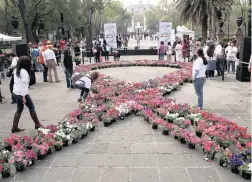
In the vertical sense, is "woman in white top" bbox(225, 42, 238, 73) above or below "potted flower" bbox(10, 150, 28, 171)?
above

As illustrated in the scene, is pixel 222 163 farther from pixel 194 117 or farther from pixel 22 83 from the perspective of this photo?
pixel 22 83

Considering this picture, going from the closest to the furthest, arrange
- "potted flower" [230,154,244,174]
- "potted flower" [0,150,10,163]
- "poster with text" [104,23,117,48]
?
"potted flower" [230,154,244,174] → "potted flower" [0,150,10,163] → "poster with text" [104,23,117,48]

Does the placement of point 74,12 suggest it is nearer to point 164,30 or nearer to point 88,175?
point 164,30

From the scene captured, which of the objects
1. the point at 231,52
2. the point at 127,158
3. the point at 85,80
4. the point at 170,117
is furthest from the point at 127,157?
the point at 231,52

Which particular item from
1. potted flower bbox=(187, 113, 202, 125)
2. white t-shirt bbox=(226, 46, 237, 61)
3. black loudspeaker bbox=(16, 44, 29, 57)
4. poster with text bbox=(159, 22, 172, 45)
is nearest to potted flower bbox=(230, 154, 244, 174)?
potted flower bbox=(187, 113, 202, 125)

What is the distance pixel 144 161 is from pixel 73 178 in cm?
122

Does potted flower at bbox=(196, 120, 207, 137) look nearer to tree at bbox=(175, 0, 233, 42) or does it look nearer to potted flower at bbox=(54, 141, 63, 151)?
potted flower at bbox=(54, 141, 63, 151)

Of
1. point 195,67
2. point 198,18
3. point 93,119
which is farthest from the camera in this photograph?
point 198,18

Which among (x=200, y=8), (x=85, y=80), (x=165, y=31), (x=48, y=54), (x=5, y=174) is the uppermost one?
(x=200, y=8)

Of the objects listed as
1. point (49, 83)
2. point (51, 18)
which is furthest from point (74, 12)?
point (49, 83)

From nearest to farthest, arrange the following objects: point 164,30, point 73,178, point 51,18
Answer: point 73,178 → point 164,30 → point 51,18

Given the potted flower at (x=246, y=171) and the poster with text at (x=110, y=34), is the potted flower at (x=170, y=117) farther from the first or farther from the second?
the poster with text at (x=110, y=34)

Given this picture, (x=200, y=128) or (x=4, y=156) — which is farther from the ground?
(x=200, y=128)

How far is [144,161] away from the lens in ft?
15.7
